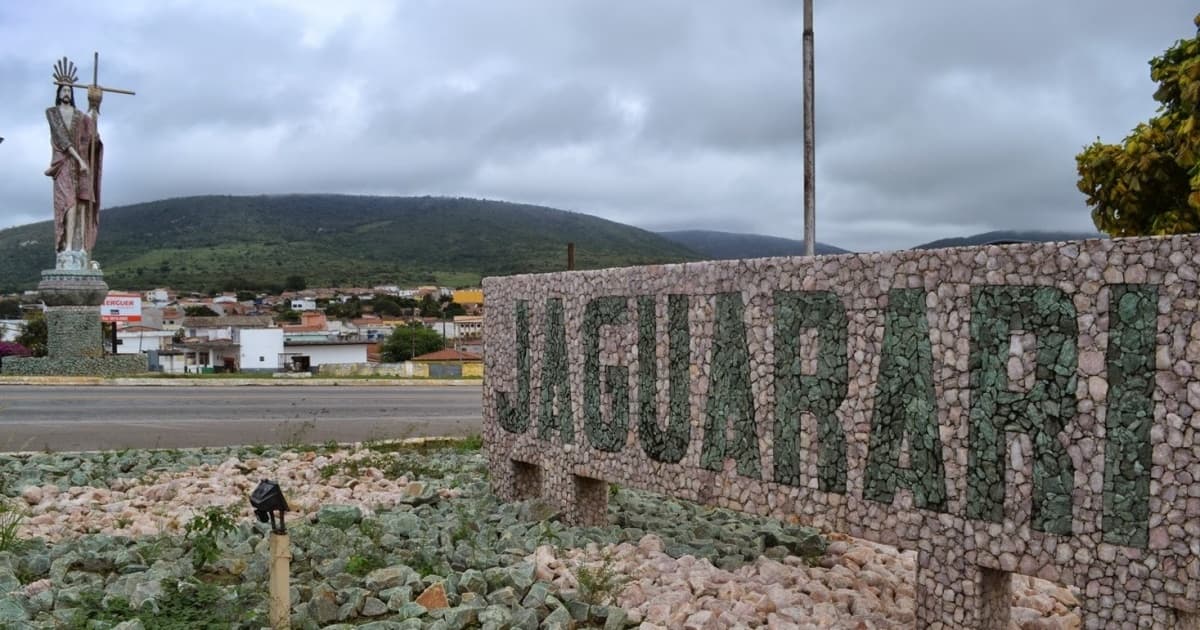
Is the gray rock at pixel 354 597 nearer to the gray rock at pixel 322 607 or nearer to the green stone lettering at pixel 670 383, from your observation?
the gray rock at pixel 322 607

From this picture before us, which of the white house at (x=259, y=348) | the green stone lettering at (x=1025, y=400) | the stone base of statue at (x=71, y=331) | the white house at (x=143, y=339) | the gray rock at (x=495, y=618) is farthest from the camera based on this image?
the white house at (x=143, y=339)

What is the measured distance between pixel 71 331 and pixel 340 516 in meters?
23.8

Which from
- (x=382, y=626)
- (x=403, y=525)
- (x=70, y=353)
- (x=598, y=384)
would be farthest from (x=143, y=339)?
(x=382, y=626)

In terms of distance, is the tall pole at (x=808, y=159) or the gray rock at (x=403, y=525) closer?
the gray rock at (x=403, y=525)

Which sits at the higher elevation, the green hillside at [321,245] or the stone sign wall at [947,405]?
the green hillside at [321,245]

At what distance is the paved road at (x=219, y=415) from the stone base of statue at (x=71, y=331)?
14.3 ft

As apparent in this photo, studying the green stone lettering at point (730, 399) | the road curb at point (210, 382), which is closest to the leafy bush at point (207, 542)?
the green stone lettering at point (730, 399)

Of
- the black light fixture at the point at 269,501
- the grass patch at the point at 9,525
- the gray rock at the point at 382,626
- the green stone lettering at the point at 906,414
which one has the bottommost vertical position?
the gray rock at the point at 382,626

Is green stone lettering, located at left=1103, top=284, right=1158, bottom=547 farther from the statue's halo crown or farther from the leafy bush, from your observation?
the statue's halo crown

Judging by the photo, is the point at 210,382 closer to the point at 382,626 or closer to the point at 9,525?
the point at 9,525

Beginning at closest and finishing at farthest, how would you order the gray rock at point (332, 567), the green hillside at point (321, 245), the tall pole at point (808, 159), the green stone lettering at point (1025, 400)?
the green stone lettering at point (1025, 400) → the gray rock at point (332, 567) → the tall pole at point (808, 159) → the green hillside at point (321, 245)

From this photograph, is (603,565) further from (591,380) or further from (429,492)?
(429,492)

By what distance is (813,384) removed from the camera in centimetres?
676

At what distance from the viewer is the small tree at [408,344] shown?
205 ft
